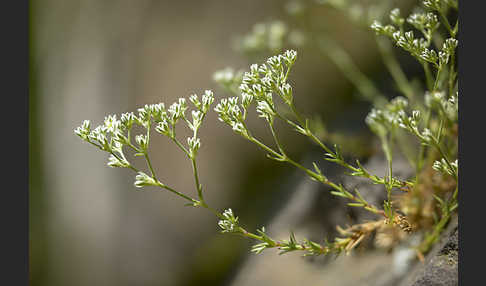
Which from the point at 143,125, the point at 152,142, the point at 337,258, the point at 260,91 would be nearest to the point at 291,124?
→ the point at 260,91

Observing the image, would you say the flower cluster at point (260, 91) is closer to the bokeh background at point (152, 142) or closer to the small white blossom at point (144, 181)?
the small white blossom at point (144, 181)

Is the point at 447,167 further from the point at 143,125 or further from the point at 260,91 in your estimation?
the point at 143,125

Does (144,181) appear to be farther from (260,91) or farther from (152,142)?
(152,142)

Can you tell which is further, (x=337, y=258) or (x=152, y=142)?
(x=152, y=142)

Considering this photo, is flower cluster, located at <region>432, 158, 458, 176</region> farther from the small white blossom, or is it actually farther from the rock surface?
→ the small white blossom

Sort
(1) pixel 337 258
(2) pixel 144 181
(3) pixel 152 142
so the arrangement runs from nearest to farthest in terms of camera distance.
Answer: (2) pixel 144 181 → (1) pixel 337 258 → (3) pixel 152 142

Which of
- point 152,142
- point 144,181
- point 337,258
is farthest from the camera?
point 152,142

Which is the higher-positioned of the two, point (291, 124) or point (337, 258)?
point (291, 124)

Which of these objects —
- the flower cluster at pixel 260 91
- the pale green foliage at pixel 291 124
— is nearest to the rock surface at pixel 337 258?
the pale green foliage at pixel 291 124
